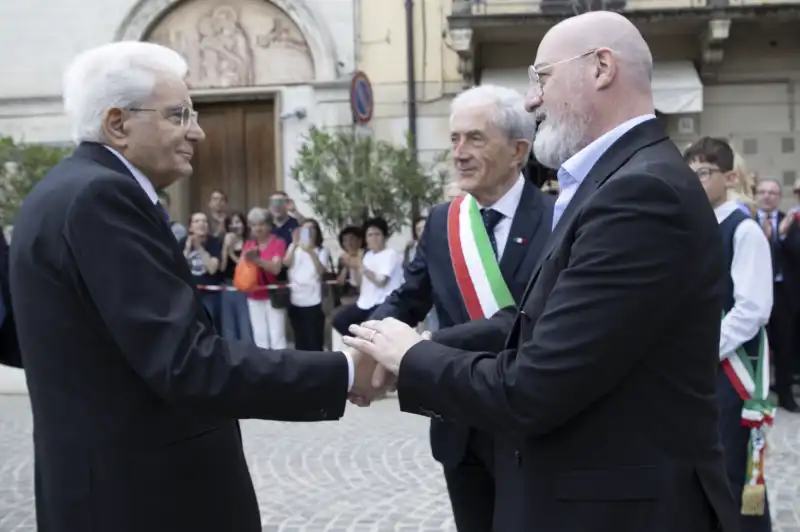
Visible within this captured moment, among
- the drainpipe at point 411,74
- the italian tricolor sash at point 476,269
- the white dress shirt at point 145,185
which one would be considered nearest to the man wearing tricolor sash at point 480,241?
the italian tricolor sash at point 476,269

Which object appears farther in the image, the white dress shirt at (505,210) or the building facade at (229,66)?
the building facade at (229,66)

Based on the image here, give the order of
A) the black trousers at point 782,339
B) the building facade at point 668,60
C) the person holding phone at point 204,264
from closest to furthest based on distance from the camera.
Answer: the black trousers at point 782,339
the person holding phone at point 204,264
the building facade at point 668,60

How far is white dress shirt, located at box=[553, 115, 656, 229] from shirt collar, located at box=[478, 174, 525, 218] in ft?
3.46

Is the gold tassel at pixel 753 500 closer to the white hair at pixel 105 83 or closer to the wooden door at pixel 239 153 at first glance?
the white hair at pixel 105 83

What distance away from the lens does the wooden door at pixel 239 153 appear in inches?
601

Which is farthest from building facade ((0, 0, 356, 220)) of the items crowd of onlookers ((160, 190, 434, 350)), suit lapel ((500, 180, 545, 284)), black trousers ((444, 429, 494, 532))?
black trousers ((444, 429, 494, 532))

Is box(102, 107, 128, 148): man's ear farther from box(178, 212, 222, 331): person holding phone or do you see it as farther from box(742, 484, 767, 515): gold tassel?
box(178, 212, 222, 331): person holding phone

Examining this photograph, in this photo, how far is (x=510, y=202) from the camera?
11.1 ft

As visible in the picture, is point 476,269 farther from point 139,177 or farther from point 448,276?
point 139,177

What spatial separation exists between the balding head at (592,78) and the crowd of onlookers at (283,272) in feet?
25.5

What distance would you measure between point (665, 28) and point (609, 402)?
12.8 meters

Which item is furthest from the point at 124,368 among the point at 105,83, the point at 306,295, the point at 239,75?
the point at 239,75

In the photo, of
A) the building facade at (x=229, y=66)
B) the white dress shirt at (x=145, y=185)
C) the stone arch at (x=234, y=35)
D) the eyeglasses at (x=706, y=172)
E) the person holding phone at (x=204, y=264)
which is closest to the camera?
the white dress shirt at (x=145, y=185)

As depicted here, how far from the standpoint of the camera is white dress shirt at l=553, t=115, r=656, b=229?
2.17m
